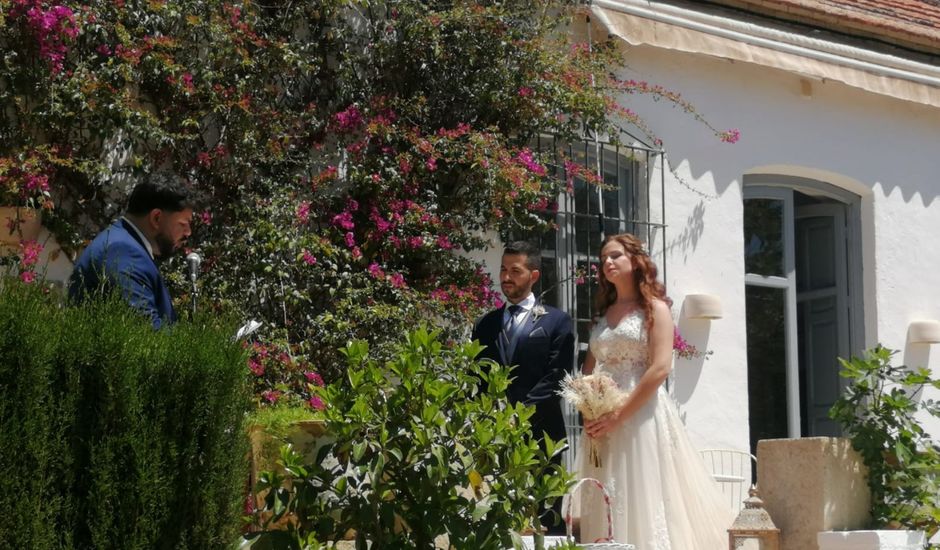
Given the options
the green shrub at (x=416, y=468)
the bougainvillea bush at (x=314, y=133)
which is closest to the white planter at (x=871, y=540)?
the bougainvillea bush at (x=314, y=133)

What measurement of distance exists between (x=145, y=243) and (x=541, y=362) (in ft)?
7.96

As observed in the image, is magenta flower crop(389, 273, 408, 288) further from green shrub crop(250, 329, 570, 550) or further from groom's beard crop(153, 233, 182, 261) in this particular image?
green shrub crop(250, 329, 570, 550)

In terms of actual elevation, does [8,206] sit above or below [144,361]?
above

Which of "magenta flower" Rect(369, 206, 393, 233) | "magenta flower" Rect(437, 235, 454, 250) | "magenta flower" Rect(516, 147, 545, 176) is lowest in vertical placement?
"magenta flower" Rect(437, 235, 454, 250)

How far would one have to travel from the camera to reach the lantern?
23.4 feet

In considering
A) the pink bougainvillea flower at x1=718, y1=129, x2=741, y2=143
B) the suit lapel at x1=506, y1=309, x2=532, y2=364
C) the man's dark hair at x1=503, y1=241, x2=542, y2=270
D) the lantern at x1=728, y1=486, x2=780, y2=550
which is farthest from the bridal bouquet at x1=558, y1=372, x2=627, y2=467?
the pink bougainvillea flower at x1=718, y1=129, x2=741, y2=143

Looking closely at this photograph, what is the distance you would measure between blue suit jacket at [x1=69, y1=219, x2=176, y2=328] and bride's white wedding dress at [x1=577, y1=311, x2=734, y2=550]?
265cm

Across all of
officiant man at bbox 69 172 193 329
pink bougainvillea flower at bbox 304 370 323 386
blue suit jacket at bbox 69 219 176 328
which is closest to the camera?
blue suit jacket at bbox 69 219 176 328

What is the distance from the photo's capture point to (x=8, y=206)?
7449 mm

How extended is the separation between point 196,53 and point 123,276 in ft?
11.0

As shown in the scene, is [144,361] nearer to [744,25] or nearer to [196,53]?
[196,53]

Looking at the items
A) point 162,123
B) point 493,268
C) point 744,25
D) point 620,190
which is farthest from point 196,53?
point 744,25

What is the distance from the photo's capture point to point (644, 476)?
7.08 meters

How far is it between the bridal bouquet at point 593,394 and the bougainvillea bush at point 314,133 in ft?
4.42
